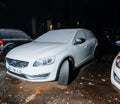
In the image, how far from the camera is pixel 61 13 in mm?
16688

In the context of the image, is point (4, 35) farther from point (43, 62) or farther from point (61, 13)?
point (61, 13)

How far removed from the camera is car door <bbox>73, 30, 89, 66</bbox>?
557 cm

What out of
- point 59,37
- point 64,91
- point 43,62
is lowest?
point 64,91

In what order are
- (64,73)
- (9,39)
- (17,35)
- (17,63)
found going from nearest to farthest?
(17,63) → (64,73) → (9,39) → (17,35)

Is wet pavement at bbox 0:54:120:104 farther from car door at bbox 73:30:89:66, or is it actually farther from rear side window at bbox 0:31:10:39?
rear side window at bbox 0:31:10:39

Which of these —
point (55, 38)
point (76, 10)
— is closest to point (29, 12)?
point (76, 10)

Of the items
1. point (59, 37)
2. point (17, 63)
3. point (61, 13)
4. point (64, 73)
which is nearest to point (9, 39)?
point (59, 37)

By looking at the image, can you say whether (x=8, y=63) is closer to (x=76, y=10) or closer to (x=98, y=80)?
(x=98, y=80)

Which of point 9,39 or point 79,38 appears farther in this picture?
point 9,39

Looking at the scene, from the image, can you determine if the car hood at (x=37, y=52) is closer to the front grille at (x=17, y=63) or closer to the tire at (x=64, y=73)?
the front grille at (x=17, y=63)

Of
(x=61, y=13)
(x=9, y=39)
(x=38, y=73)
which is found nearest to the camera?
(x=38, y=73)

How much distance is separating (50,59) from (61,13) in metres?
12.7

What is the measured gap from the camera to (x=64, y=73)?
494 centimetres

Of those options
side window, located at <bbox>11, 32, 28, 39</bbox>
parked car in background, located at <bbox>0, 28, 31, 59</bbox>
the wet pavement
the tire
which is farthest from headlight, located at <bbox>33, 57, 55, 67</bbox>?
side window, located at <bbox>11, 32, 28, 39</bbox>
